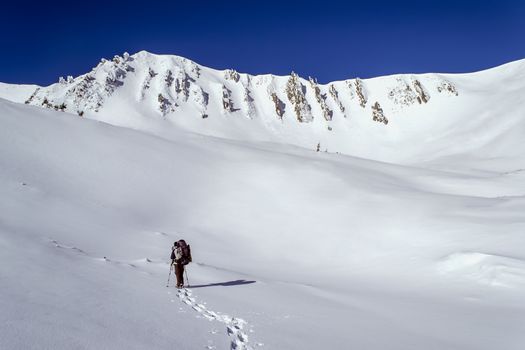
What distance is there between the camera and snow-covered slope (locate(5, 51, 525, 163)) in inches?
5330

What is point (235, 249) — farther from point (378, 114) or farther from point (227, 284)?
point (378, 114)

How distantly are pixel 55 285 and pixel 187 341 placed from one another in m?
3.60

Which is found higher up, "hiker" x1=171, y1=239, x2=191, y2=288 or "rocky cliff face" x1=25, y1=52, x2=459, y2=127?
"rocky cliff face" x1=25, y1=52, x2=459, y2=127

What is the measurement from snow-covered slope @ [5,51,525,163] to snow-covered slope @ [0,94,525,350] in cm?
9544

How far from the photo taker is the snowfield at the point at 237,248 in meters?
8.02

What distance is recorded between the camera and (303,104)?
16412 centimetres

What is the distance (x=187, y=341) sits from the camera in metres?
6.99

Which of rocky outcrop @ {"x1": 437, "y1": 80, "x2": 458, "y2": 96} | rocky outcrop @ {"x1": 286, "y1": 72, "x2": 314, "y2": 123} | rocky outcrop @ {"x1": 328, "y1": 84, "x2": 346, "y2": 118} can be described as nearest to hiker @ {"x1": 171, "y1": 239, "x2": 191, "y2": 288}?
rocky outcrop @ {"x1": 286, "y1": 72, "x2": 314, "y2": 123}

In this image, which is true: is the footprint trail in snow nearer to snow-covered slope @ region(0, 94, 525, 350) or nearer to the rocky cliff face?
snow-covered slope @ region(0, 94, 525, 350)

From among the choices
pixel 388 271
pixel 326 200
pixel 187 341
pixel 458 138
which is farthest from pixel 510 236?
pixel 458 138

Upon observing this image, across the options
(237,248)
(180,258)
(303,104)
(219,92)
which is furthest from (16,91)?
(180,258)

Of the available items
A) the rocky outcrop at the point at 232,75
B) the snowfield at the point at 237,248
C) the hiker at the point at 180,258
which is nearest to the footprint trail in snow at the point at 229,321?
the snowfield at the point at 237,248

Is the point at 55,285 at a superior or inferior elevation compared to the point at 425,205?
inferior

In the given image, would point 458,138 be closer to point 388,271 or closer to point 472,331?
point 388,271
